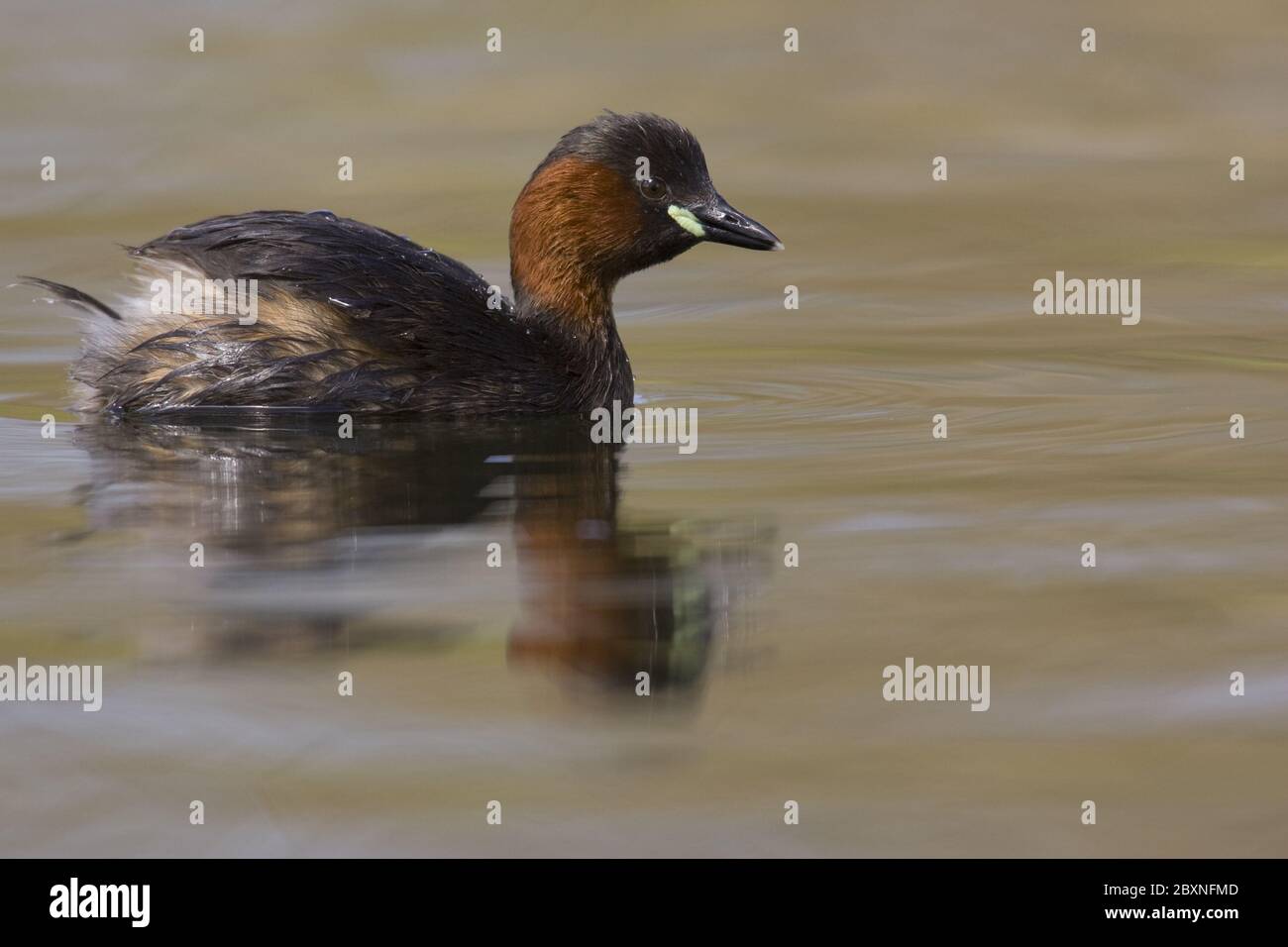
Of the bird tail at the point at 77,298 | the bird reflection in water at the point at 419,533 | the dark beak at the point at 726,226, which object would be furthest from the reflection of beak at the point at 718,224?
the bird tail at the point at 77,298

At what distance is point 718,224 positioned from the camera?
8656mm

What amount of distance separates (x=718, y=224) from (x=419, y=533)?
8.17ft

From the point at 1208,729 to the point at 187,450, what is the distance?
4003 mm

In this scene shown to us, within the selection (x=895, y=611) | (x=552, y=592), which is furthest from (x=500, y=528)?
(x=895, y=611)

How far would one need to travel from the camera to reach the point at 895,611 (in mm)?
5840

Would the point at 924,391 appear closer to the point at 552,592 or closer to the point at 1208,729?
the point at 552,592

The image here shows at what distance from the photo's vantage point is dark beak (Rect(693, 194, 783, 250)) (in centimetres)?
862

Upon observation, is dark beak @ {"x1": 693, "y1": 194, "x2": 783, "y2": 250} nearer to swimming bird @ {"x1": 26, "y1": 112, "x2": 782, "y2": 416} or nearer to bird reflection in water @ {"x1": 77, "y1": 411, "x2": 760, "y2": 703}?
swimming bird @ {"x1": 26, "y1": 112, "x2": 782, "y2": 416}

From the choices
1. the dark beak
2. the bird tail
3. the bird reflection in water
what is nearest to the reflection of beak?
the dark beak

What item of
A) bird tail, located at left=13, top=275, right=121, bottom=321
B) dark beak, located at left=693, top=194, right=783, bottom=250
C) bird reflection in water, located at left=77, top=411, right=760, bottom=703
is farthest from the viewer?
dark beak, located at left=693, top=194, right=783, bottom=250

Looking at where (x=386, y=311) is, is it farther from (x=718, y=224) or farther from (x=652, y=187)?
(x=718, y=224)

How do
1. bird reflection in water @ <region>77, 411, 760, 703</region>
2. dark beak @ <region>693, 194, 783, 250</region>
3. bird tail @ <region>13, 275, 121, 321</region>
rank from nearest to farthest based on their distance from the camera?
bird reflection in water @ <region>77, 411, 760, 703</region>
bird tail @ <region>13, 275, 121, 321</region>
dark beak @ <region>693, 194, 783, 250</region>

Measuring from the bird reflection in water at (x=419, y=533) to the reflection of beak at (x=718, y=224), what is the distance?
0.92 metres

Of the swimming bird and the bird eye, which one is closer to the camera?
the swimming bird
